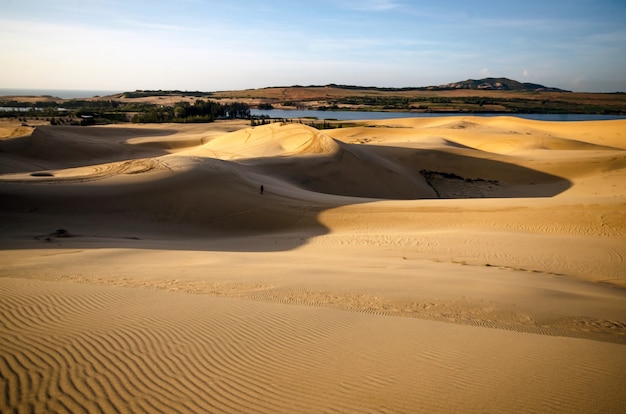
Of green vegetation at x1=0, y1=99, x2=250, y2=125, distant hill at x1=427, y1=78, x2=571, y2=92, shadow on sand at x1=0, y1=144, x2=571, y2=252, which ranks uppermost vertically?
distant hill at x1=427, y1=78, x2=571, y2=92

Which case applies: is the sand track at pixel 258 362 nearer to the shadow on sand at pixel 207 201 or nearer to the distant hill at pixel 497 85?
the shadow on sand at pixel 207 201

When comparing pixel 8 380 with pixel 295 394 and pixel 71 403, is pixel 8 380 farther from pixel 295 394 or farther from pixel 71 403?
pixel 295 394

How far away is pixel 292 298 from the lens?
6.14m

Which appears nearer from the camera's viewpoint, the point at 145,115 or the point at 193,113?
the point at 145,115

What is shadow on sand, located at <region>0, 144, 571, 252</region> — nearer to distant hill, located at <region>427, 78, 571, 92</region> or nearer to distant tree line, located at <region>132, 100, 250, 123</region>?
distant tree line, located at <region>132, 100, 250, 123</region>

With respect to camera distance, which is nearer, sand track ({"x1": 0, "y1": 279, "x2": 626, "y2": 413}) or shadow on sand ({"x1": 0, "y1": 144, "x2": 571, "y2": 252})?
sand track ({"x1": 0, "y1": 279, "x2": 626, "y2": 413})

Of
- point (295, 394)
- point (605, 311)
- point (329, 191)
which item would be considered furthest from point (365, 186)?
point (295, 394)

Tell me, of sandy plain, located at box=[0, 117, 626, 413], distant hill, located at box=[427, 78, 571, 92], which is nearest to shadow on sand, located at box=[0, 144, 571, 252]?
sandy plain, located at box=[0, 117, 626, 413]

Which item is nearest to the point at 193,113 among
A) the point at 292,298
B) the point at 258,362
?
the point at 292,298

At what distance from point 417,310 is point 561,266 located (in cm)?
527

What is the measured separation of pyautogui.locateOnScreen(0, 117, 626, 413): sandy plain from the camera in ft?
10.8

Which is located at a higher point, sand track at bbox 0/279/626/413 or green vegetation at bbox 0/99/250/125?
green vegetation at bbox 0/99/250/125

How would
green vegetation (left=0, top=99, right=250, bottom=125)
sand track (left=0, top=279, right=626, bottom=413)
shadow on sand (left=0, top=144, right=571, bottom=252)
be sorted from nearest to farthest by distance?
sand track (left=0, top=279, right=626, bottom=413) → shadow on sand (left=0, top=144, right=571, bottom=252) → green vegetation (left=0, top=99, right=250, bottom=125)

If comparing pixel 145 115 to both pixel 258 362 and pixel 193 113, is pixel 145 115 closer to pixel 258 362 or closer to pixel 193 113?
pixel 193 113
